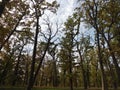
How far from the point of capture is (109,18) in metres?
22.7

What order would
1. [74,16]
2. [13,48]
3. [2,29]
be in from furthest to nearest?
[13,48] < [74,16] < [2,29]

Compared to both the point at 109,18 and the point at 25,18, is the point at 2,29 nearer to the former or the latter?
the point at 25,18

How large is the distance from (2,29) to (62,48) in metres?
19.4

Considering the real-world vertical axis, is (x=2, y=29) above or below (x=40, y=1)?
below

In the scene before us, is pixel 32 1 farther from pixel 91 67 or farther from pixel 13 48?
pixel 91 67

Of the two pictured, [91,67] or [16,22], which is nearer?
[16,22]

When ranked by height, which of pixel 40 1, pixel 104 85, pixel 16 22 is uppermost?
pixel 40 1


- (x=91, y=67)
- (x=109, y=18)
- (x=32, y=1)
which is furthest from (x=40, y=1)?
(x=91, y=67)

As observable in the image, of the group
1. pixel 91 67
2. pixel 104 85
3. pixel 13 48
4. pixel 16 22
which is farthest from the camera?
pixel 91 67

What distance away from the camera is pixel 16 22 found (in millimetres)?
22062

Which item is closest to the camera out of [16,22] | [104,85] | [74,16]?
[104,85]

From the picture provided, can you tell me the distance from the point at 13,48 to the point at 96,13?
23039 mm

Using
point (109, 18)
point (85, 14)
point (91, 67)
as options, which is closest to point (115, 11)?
point (109, 18)

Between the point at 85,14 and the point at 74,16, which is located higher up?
the point at 74,16
